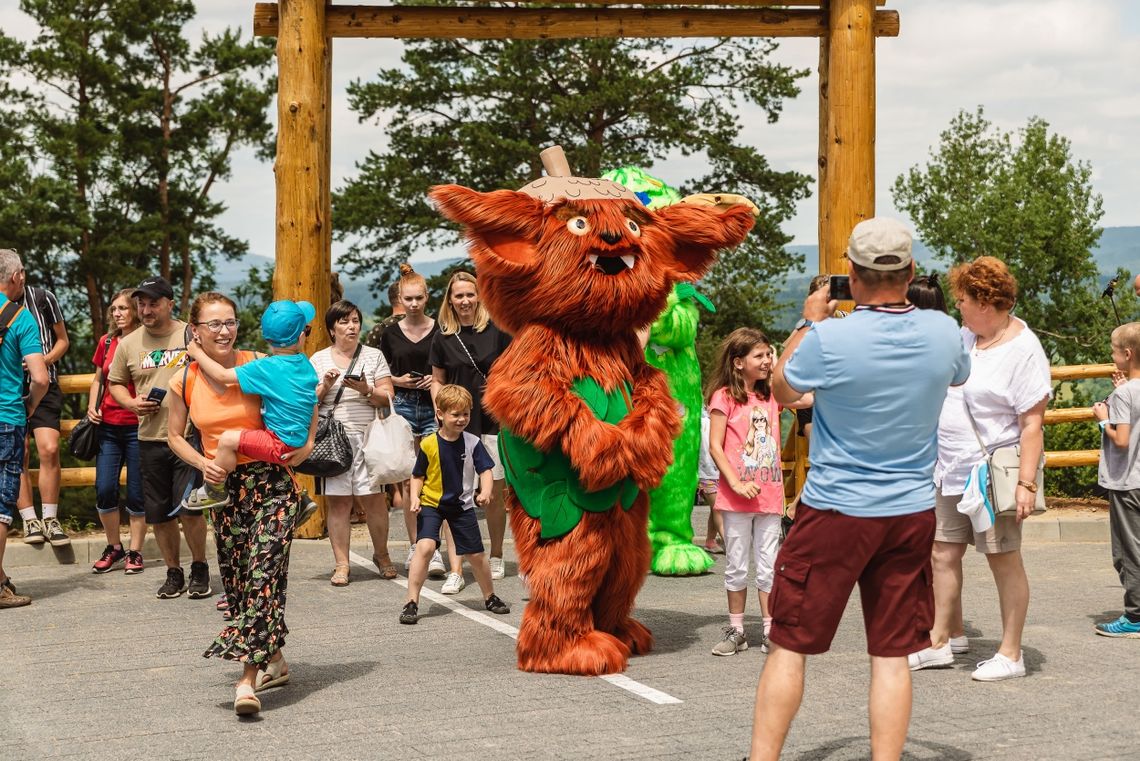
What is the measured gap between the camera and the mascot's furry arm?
878cm

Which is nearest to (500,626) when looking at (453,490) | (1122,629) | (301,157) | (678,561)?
(453,490)

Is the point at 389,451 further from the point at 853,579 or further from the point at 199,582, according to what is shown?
the point at 853,579

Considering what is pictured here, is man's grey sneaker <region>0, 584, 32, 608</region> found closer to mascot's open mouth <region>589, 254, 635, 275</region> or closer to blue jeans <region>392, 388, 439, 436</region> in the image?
blue jeans <region>392, 388, 439, 436</region>

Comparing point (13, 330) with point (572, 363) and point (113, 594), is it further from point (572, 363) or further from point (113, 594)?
point (572, 363)

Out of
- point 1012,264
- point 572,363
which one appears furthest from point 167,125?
point 572,363

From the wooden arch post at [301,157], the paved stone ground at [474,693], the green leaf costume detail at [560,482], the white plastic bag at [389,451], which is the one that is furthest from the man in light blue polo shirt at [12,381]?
the green leaf costume detail at [560,482]

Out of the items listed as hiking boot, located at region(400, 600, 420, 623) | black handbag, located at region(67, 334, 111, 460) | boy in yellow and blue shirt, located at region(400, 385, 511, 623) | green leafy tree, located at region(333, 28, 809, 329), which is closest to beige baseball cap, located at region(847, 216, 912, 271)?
boy in yellow and blue shirt, located at region(400, 385, 511, 623)

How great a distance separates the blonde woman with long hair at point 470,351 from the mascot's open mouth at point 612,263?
2.29 m

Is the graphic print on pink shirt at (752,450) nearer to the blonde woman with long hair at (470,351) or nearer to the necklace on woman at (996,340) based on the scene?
the necklace on woman at (996,340)

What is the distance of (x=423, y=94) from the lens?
26.0m

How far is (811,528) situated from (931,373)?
→ 0.61 metres

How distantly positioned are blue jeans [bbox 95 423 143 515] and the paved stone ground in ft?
3.05

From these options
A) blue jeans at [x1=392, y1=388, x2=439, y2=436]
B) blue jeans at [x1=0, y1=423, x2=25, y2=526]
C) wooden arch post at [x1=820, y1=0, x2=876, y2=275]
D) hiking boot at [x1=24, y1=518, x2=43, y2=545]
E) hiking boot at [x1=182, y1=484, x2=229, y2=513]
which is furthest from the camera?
wooden arch post at [x1=820, y1=0, x2=876, y2=275]

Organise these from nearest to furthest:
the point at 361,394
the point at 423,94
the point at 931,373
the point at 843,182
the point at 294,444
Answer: the point at 931,373 < the point at 294,444 < the point at 361,394 < the point at 843,182 < the point at 423,94
